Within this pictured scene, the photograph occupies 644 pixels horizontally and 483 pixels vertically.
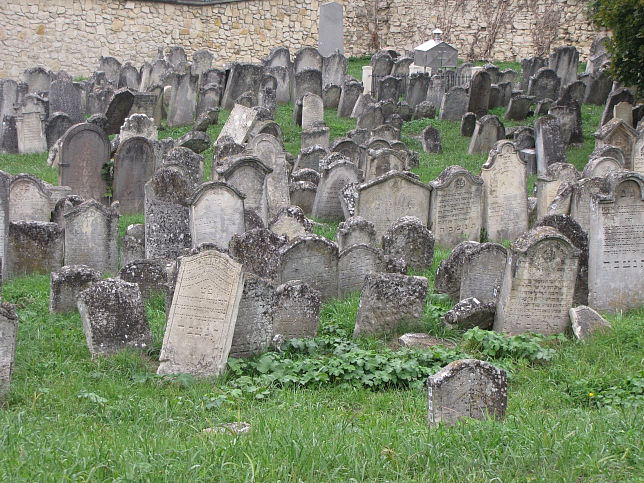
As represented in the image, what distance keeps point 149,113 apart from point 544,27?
645 inches

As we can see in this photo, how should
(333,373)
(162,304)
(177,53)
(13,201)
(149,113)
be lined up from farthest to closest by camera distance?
1. (177,53)
2. (149,113)
3. (13,201)
4. (162,304)
5. (333,373)

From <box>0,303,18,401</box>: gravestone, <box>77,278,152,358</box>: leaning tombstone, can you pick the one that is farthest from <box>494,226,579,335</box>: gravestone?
<box>0,303,18,401</box>: gravestone

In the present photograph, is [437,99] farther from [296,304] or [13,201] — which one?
[296,304]

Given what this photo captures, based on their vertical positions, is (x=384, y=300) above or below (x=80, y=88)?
below

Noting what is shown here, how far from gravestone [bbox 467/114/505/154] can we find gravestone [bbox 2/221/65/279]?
805cm

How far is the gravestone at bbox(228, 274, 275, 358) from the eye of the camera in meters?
7.71

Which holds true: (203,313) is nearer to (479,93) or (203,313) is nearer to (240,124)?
(240,124)

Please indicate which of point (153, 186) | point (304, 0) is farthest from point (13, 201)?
point (304, 0)

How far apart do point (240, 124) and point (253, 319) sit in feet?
27.4

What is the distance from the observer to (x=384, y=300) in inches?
325

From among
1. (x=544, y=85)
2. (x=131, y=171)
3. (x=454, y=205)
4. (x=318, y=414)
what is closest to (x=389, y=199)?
(x=454, y=205)

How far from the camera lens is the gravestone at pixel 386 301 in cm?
826

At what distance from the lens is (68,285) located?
870 centimetres

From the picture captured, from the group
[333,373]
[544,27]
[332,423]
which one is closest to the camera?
[332,423]
